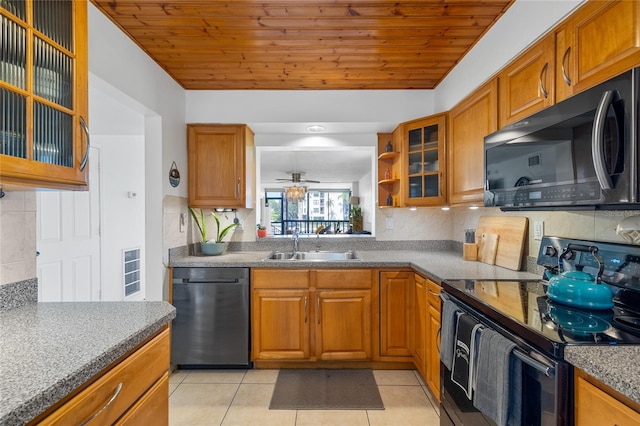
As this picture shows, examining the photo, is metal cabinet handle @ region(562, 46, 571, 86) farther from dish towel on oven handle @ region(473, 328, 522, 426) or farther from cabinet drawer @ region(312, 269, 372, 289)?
cabinet drawer @ region(312, 269, 372, 289)

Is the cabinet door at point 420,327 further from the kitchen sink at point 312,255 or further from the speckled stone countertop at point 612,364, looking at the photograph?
the speckled stone countertop at point 612,364

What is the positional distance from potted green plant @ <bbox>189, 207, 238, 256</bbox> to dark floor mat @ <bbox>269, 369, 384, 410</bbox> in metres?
1.15

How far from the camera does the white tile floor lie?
1.93 meters

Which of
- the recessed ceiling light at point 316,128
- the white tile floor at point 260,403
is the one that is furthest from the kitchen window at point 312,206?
the white tile floor at point 260,403

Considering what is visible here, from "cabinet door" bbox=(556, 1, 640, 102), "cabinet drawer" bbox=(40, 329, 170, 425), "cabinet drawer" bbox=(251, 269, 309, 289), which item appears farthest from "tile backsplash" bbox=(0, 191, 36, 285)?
"cabinet door" bbox=(556, 1, 640, 102)

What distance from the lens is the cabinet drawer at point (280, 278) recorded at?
2.49 metres

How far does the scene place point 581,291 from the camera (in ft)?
4.00

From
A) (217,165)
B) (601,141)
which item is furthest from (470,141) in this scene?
(217,165)

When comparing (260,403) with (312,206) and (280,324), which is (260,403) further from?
(312,206)

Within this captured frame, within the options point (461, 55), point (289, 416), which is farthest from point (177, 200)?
point (461, 55)

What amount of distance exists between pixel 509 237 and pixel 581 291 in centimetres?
92

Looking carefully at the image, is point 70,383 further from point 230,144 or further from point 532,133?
point 230,144

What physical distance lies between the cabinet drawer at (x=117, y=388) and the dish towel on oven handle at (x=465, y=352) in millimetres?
1237

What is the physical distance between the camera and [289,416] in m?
1.97
